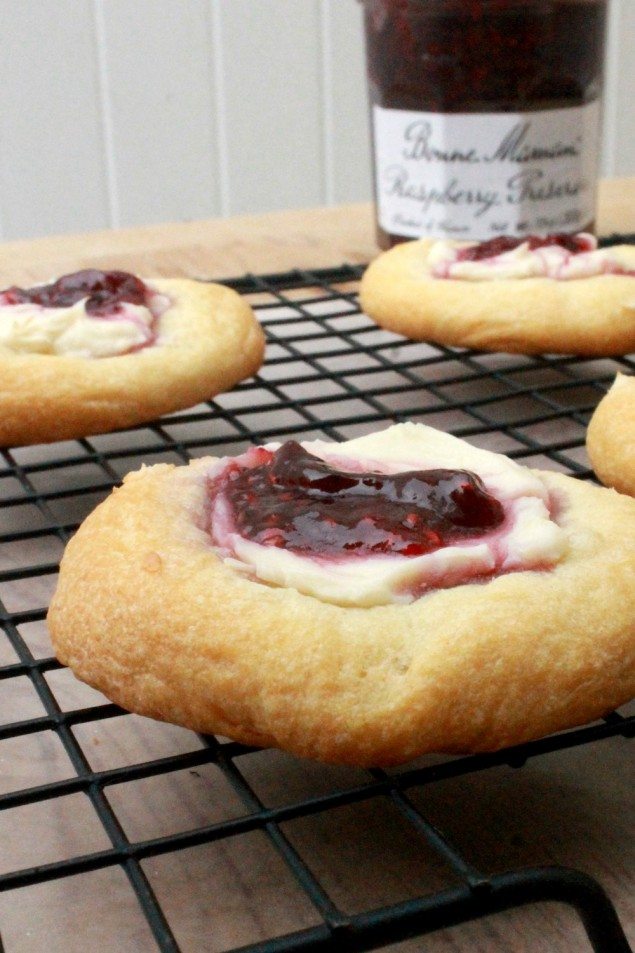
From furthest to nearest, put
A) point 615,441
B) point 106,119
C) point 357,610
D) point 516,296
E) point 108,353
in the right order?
point 106,119 < point 516,296 < point 108,353 < point 615,441 < point 357,610

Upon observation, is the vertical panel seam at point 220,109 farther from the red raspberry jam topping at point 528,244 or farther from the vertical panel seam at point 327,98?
the red raspberry jam topping at point 528,244

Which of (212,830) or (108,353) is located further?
(108,353)

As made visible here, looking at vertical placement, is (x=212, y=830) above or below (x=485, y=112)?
below

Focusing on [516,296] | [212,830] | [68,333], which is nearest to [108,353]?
[68,333]

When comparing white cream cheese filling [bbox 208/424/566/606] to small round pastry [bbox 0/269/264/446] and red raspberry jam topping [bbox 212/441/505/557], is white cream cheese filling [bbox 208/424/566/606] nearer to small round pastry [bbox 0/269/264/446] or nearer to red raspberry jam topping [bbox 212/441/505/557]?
red raspberry jam topping [bbox 212/441/505/557]

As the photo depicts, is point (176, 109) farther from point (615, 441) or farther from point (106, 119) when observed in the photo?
point (615, 441)

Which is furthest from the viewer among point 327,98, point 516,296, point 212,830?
point 327,98

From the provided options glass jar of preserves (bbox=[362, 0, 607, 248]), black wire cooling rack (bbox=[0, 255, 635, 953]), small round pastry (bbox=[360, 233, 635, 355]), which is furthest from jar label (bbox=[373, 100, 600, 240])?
black wire cooling rack (bbox=[0, 255, 635, 953])
